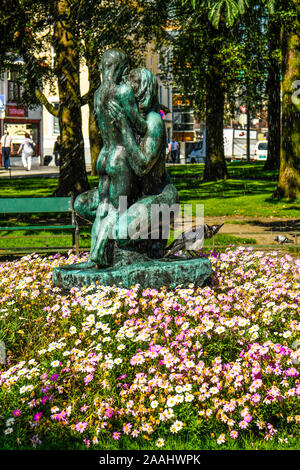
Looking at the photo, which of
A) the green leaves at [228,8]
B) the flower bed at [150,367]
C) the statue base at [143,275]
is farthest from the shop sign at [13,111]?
→ the flower bed at [150,367]

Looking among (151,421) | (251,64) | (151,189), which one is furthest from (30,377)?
(251,64)

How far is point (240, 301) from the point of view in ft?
19.4

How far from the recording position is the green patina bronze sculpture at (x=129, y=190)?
6.36m

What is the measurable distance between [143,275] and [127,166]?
1084 mm

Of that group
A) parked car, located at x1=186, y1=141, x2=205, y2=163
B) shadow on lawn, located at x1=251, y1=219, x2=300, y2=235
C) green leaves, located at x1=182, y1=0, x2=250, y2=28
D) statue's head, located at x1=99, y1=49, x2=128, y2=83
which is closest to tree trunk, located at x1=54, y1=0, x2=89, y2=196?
shadow on lawn, located at x1=251, y1=219, x2=300, y2=235

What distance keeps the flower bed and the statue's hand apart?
161cm

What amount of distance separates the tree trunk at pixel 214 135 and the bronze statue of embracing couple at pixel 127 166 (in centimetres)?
1735

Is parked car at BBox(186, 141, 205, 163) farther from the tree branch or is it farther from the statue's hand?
the statue's hand

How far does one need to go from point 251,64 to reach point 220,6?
15.9m

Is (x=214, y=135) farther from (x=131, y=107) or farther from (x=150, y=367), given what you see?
(x=150, y=367)

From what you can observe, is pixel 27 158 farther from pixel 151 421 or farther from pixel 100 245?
pixel 151 421

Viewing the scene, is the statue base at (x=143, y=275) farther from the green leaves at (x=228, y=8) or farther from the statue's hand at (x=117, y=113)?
the green leaves at (x=228, y=8)

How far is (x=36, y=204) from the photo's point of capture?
10859 mm

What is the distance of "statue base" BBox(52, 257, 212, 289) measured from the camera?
6.35 metres
